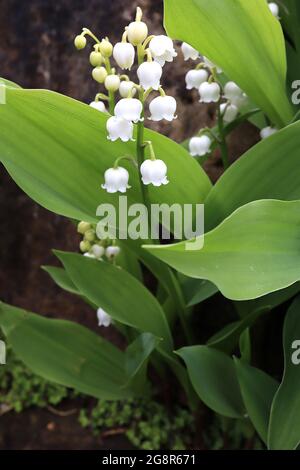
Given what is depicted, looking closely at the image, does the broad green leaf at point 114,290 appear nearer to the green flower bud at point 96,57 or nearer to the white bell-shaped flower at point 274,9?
the green flower bud at point 96,57

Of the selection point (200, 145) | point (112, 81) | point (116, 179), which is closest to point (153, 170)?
point (116, 179)

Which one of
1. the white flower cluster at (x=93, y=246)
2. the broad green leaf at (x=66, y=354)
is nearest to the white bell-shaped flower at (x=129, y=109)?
the white flower cluster at (x=93, y=246)

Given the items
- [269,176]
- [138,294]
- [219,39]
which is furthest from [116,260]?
[219,39]

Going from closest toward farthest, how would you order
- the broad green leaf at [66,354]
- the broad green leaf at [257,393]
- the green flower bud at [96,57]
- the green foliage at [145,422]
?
the green flower bud at [96,57] < the broad green leaf at [257,393] < the broad green leaf at [66,354] < the green foliage at [145,422]

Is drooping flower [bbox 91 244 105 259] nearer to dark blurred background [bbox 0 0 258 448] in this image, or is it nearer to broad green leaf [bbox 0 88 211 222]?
broad green leaf [bbox 0 88 211 222]

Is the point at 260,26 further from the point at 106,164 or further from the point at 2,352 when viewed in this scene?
the point at 2,352

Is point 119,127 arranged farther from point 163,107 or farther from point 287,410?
point 287,410

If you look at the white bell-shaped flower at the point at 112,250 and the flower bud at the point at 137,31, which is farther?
the white bell-shaped flower at the point at 112,250

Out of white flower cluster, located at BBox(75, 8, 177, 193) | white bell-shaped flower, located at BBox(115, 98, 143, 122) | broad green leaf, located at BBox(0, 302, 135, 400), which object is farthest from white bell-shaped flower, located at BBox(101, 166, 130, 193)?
broad green leaf, located at BBox(0, 302, 135, 400)
